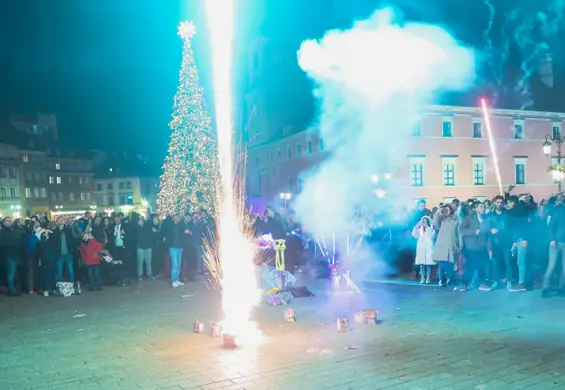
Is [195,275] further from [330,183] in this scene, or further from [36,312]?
[330,183]

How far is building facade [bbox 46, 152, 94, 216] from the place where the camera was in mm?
76812

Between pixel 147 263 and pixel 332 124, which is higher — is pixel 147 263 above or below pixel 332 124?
below

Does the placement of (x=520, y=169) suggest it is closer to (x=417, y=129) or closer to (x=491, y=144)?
(x=491, y=144)

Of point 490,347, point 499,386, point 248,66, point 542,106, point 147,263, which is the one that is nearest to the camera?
point 499,386

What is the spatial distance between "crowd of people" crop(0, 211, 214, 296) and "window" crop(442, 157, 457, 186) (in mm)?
28606

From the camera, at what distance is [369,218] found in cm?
1439

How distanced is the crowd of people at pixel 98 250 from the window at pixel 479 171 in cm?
3098

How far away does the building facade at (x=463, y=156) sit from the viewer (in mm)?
38688

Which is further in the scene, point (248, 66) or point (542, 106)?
point (248, 66)

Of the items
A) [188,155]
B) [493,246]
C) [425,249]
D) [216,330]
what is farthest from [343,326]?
[188,155]

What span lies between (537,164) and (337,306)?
38975 millimetres

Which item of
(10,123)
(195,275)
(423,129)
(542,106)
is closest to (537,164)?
(542,106)

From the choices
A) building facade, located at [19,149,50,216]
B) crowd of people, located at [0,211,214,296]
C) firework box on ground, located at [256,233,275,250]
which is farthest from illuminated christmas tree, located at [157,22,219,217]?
building facade, located at [19,149,50,216]

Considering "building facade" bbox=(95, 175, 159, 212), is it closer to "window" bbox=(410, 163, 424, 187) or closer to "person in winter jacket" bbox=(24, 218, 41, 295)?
"window" bbox=(410, 163, 424, 187)
